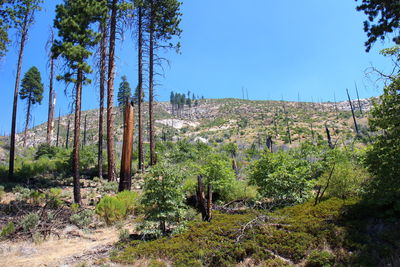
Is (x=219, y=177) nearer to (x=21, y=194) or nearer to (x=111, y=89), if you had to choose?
Answer: (x=111, y=89)

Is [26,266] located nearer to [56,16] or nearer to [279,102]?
[56,16]

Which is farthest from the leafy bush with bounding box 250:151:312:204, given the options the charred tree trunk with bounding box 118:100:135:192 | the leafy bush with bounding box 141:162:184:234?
the charred tree trunk with bounding box 118:100:135:192

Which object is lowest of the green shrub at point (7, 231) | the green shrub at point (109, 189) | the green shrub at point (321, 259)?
the green shrub at point (321, 259)

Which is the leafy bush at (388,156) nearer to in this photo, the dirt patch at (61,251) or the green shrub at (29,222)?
the dirt patch at (61,251)

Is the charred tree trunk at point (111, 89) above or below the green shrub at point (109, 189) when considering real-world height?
above

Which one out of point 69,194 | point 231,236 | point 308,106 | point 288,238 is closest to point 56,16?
point 69,194

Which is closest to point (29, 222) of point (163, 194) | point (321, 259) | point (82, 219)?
point (82, 219)

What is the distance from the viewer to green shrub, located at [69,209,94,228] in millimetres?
7704

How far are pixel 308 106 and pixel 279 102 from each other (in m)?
11.8

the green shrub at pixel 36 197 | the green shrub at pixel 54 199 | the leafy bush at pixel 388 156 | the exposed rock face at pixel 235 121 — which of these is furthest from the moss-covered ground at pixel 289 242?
the exposed rock face at pixel 235 121

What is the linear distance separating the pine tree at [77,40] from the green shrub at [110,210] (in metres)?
2.32

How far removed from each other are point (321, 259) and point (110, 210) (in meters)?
6.11

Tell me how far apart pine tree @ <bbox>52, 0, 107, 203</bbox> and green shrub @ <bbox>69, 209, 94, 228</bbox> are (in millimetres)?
1859

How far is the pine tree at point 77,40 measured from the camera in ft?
32.6
